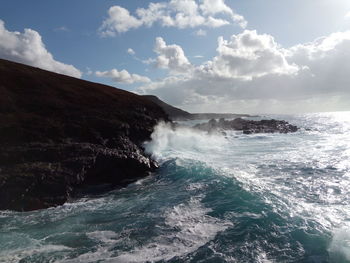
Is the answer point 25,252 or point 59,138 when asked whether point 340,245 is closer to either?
point 25,252

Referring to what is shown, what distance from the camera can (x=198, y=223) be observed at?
11969 millimetres

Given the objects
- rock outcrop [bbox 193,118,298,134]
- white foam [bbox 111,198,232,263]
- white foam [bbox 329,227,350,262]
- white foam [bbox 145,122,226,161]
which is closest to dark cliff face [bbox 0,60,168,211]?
white foam [bbox 145,122,226,161]

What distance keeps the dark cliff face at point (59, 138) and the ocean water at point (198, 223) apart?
5.71 ft

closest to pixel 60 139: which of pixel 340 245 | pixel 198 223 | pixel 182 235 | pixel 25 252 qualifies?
pixel 25 252

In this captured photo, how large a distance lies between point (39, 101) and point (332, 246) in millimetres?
23821

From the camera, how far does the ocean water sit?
955cm

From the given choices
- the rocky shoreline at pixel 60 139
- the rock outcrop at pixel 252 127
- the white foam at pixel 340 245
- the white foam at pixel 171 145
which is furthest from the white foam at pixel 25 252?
the rock outcrop at pixel 252 127

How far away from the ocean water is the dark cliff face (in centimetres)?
174

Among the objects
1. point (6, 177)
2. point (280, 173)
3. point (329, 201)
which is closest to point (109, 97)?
point (6, 177)

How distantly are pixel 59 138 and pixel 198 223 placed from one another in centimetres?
1344

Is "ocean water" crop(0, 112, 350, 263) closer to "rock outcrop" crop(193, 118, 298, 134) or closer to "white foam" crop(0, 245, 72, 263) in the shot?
"white foam" crop(0, 245, 72, 263)

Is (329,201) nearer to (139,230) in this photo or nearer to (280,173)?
(280,173)

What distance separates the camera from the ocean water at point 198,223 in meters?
9.55

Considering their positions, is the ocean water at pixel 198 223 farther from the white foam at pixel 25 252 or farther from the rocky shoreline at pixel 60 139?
the rocky shoreline at pixel 60 139
